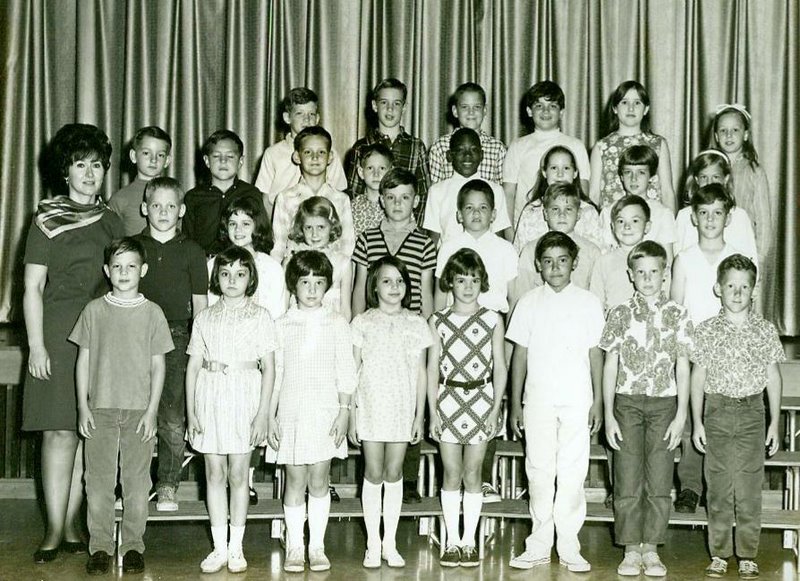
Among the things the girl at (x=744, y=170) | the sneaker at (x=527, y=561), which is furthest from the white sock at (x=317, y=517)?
the girl at (x=744, y=170)

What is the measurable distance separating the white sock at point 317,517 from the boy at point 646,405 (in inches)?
44.7

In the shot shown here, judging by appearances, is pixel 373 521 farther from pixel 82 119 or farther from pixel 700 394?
pixel 82 119

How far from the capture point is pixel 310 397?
386 centimetres

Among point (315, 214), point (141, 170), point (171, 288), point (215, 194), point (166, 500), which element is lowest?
point (166, 500)

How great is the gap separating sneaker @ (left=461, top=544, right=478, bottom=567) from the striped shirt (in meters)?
1.04

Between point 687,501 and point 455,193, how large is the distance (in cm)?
174

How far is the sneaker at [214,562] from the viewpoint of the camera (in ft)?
12.7

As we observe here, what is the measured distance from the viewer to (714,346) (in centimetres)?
390

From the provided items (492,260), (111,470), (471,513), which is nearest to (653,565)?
(471,513)

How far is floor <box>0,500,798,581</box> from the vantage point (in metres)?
3.86

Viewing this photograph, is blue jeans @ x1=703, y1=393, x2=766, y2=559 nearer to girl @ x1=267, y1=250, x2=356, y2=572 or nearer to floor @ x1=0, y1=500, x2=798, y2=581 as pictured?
floor @ x1=0, y1=500, x2=798, y2=581

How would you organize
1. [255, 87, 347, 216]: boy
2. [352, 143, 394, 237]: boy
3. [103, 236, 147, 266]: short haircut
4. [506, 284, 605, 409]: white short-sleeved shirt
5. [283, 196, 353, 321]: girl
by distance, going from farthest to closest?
[255, 87, 347, 216]: boy, [352, 143, 394, 237]: boy, [283, 196, 353, 321]: girl, [506, 284, 605, 409]: white short-sleeved shirt, [103, 236, 147, 266]: short haircut

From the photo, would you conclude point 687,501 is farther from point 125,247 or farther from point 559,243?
point 125,247

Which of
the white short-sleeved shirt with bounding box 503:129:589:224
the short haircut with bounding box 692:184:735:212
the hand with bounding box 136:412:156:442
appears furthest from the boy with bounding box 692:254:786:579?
the hand with bounding box 136:412:156:442
